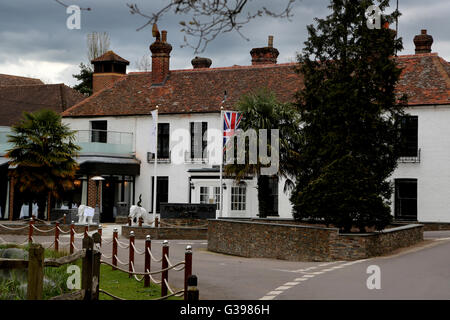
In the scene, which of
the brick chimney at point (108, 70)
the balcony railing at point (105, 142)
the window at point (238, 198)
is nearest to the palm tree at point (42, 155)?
the balcony railing at point (105, 142)

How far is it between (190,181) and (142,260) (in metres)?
19.0

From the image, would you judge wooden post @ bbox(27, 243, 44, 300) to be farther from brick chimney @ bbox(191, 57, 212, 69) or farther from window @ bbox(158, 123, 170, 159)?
brick chimney @ bbox(191, 57, 212, 69)

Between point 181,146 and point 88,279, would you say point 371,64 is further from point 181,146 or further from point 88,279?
point 181,146

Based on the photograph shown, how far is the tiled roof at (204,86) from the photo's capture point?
36344 millimetres

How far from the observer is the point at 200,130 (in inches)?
1531

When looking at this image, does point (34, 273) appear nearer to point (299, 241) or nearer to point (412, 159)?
point (299, 241)

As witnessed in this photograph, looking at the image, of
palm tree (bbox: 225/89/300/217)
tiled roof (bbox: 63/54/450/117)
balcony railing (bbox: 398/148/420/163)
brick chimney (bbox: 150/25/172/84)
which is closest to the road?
palm tree (bbox: 225/89/300/217)

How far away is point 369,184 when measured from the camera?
2062 cm

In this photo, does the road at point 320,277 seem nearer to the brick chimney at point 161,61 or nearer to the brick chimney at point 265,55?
the brick chimney at point 161,61

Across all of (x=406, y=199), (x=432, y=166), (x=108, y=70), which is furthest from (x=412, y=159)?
(x=108, y=70)

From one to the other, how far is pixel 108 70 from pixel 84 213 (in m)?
19.8

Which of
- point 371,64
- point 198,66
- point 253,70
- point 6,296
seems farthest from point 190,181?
point 6,296
